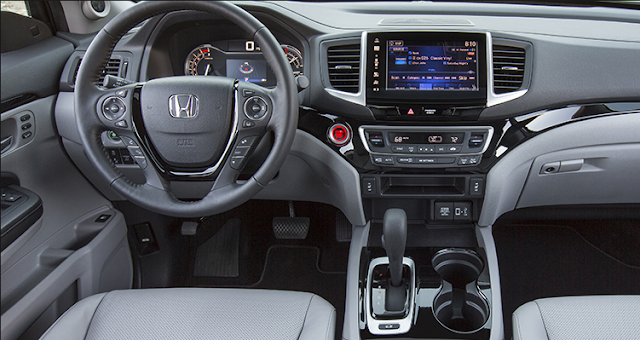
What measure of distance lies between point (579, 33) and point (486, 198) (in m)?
0.61

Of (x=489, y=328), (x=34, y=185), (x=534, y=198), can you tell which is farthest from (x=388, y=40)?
(x=34, y=185)

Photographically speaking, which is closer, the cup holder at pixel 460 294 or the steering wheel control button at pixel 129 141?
the steering wheel control button at pixel 129 141

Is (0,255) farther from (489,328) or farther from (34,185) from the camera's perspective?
(489,328)

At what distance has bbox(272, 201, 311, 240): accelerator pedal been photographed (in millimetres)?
2236

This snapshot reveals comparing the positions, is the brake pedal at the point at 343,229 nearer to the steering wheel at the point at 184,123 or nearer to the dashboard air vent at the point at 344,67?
the dashboard air vent at the point at 344,67

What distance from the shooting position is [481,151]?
158cm

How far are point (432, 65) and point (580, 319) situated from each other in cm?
82

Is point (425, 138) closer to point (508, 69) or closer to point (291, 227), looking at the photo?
point (508, 69)

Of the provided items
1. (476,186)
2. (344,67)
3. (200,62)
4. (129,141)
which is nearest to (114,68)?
(200,62)

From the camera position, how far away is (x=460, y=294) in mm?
1558

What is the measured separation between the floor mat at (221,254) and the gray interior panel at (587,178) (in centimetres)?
126

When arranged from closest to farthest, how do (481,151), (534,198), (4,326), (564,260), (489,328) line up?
1. (4,326)
2. (489,328)
3. (481,151)
4. (534,198)
5. (564,260)

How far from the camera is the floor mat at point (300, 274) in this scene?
2.14 m

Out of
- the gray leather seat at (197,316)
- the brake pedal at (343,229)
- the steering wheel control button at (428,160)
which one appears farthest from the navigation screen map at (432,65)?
the brake pedal at (343,229)
